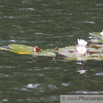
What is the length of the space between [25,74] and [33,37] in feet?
12.3

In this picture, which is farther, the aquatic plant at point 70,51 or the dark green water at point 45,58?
the aquatic plant at point 70,51

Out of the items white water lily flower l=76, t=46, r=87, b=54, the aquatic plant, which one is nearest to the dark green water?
the aquatic plant

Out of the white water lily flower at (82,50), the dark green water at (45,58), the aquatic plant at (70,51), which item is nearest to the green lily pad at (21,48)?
the aquatic plant at (70,51)

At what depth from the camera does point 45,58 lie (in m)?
8.10

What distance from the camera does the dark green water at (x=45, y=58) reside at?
19.3ft

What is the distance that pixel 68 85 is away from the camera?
6.14 metres

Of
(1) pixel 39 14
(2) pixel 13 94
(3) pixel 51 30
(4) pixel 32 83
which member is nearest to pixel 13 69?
(4) pixel 32 83

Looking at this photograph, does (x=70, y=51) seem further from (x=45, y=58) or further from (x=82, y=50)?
(x=45, y=58)

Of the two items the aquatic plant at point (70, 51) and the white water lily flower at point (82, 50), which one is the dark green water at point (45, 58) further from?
the white water lily flower at point (82, 50)

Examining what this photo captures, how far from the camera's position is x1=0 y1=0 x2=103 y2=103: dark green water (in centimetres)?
588

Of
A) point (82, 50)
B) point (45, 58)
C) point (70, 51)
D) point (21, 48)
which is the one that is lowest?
point (45, 58)

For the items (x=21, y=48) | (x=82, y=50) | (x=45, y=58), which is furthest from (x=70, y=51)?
(x=21, y=48)

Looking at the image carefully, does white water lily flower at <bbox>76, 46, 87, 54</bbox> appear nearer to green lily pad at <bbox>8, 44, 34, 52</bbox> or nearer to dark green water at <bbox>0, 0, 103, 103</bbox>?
dark green water at <bbox>0, 0, 103, 103</bbox>

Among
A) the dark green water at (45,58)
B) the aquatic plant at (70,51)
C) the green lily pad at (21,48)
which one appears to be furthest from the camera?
the green lily pad at (21,48)
